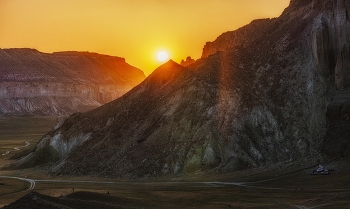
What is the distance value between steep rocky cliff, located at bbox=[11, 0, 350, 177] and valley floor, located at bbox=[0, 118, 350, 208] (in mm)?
6240

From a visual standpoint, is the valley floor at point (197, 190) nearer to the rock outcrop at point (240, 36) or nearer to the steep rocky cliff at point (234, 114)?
the steep rocky cliff at point (234, 114)

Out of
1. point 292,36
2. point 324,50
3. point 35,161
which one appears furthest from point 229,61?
point 35,161

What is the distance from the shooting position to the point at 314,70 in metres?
116

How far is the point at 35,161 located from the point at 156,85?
3848 centimetres

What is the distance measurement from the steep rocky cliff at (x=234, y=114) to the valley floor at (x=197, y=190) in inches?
246

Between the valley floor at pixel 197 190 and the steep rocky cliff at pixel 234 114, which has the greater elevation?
the steep rocky cliff at pixel 234 114

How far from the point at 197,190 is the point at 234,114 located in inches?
1333

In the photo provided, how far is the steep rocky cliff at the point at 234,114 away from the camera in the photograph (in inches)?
4023

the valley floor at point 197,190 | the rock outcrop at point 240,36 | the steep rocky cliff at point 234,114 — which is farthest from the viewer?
the rock outcrop at point 240,36

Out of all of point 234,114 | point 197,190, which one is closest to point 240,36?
point 234,114

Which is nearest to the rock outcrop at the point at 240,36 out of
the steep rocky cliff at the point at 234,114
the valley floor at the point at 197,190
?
the steep rocky cliff at the point at 234,114

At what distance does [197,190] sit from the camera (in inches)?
3189

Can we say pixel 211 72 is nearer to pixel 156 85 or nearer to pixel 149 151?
pixel 156 85

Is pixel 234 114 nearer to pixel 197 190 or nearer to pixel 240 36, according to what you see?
pixel 197 190
